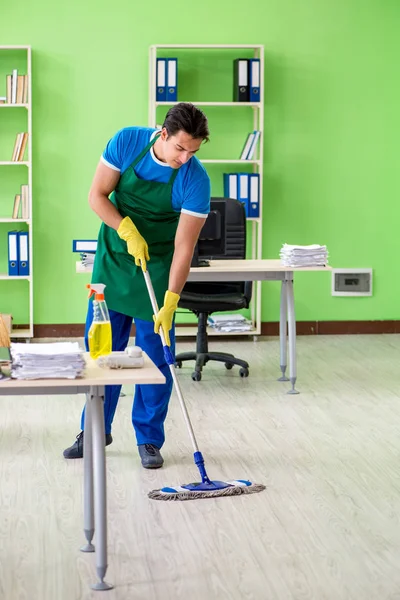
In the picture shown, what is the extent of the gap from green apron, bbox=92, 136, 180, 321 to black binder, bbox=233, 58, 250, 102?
289 centimetres

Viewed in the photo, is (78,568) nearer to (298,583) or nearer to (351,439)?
(298,583)

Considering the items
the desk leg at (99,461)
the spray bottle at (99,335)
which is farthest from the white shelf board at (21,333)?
the desk leg at (99,461)

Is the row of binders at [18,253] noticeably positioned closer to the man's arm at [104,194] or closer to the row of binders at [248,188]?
the row of binders at [248,188]

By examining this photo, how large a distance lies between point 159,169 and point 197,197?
7.1 inches

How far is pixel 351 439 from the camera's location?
428 cm

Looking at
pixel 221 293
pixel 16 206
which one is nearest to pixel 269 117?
pixel 221 293

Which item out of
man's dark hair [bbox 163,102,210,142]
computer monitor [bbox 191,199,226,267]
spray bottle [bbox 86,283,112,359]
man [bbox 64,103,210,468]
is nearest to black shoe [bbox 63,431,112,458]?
man [bbox 64,103,210,468]

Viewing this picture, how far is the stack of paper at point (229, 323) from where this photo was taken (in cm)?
653

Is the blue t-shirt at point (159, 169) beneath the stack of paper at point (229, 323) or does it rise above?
above

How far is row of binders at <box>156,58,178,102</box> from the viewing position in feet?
20.7

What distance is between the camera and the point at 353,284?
693 centimetres

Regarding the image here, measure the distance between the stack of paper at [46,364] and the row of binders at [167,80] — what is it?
4.11m

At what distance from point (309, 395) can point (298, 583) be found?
2.42 metres

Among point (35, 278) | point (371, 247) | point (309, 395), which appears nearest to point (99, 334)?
point (309, 395)
